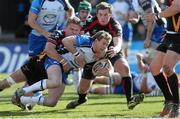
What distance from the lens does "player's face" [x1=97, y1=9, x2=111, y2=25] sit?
11.7 metres

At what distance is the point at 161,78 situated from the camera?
1118cm

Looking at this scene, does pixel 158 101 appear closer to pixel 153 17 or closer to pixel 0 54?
pixel 153 17

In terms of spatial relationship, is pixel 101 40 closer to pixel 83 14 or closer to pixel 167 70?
pixel 167 70

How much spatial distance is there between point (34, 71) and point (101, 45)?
1607mm

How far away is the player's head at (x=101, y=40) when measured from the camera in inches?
436

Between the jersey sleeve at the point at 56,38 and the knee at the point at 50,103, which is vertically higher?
the jersey sleeve at the point at 56,38

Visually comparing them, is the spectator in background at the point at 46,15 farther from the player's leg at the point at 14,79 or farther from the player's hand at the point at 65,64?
the player's hand at the point at 65,64

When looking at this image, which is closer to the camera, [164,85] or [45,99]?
[164,85]

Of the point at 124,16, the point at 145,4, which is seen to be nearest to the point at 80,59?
the point at 145,4

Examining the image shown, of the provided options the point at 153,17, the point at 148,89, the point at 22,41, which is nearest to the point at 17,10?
the point at 22,41

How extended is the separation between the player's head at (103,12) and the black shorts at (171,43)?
1.09 metres

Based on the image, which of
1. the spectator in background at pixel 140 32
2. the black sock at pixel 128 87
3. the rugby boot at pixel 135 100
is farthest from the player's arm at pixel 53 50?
the spectator in background at pixel 140 32

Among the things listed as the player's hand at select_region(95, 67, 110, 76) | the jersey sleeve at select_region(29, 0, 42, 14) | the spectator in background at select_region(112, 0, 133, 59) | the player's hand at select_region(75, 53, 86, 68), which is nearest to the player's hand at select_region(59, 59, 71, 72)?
the player's hand at select_region(75, 53, 86, 68)

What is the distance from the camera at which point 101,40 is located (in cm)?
1109
